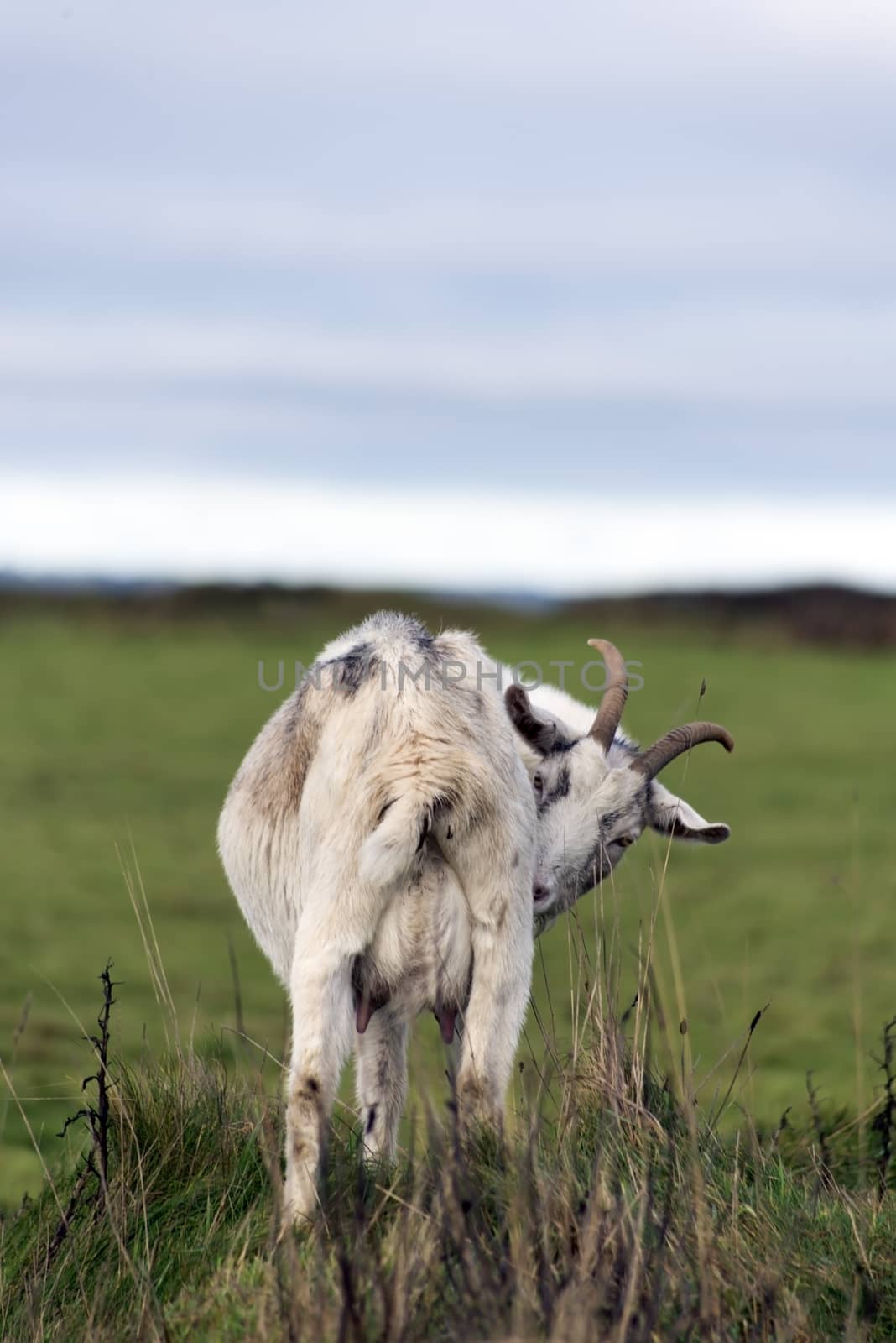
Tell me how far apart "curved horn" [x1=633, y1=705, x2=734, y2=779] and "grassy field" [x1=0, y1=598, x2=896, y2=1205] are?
154mm

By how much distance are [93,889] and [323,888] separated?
1686 centimetres

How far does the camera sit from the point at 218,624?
1852 inches

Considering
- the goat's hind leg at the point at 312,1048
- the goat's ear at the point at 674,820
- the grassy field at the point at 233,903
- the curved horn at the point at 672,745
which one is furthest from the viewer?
the grassy field at the point at 233,903

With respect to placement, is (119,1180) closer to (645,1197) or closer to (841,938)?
(645,1197)

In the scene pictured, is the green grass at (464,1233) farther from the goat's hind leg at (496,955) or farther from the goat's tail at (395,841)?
the goat's tail at (395,841)

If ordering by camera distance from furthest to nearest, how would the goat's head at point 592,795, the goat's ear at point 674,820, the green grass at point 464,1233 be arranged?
the goat's ear at point 674,820, the goat's head at point 592,795, the green grass at point 464,1233

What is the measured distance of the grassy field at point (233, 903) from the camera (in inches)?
469

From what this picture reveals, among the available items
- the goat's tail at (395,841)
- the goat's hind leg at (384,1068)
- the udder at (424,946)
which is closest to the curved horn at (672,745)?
the goat's hind leg at (384,1068)

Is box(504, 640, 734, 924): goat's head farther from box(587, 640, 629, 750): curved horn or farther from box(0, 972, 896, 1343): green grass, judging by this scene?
box(0, 972, 896, 1343): green grass

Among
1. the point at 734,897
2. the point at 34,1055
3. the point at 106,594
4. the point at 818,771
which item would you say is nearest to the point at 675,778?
the point at 734,897

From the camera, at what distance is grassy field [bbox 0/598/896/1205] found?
1191cm

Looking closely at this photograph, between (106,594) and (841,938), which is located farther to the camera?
(106,594)

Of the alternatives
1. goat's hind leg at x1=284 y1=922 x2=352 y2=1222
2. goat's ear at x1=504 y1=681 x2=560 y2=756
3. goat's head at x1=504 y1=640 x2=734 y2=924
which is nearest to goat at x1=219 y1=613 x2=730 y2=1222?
goat's hind leg at x1=284 y1=922 x2=352 y2=1222

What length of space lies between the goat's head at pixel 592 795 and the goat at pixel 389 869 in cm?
83
